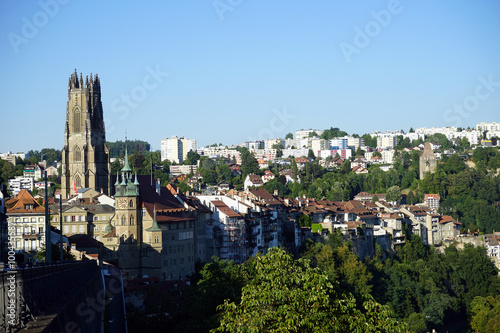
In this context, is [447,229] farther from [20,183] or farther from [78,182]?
[20,183]

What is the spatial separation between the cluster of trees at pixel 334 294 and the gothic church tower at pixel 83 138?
1154 inches

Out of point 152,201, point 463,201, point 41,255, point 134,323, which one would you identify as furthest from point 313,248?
point 463,201

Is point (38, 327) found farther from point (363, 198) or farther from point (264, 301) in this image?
point (363, 198)

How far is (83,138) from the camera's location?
116 metres

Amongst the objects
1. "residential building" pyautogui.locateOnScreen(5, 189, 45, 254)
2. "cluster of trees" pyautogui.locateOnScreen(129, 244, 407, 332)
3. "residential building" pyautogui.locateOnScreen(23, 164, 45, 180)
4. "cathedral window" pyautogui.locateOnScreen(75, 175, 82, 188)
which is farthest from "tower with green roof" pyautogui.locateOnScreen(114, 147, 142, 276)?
"residential building" pyautogui.locateOnScreen(23, 164, 45, 180)

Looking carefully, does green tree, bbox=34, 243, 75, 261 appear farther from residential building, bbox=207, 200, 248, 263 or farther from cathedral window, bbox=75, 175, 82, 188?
cathedral window, bbox=75, 175, 82, 188

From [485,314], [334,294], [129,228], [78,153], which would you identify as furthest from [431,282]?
[334,294]

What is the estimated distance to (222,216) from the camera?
93.0 m

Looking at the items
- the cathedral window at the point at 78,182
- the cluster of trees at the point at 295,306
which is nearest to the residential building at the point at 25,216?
the cathedral window at the point at 78,182

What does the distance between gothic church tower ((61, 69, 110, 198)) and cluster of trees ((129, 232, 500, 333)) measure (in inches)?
1154

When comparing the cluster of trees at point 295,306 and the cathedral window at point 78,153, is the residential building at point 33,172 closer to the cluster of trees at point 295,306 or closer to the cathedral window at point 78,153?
the cathedral window at point 78,153

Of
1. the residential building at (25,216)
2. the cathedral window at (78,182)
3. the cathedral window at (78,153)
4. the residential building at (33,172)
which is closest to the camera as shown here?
the residential building at (25,216)

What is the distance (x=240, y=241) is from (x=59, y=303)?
69.0 m

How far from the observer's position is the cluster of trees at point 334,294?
95.0 feet
